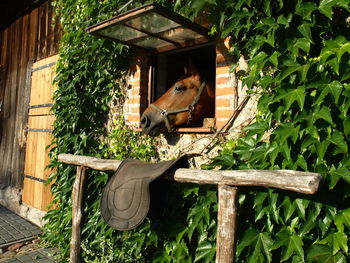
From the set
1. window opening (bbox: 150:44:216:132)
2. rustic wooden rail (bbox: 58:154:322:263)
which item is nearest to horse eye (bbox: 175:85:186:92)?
window opening (bbox: 150:44:216:132)

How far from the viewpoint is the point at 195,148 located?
10.2 ft

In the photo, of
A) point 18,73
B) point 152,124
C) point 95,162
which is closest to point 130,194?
point 95,162

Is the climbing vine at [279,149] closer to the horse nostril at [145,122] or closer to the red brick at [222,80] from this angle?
the red brick at [222,80]

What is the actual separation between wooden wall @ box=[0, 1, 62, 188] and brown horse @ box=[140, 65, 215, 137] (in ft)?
9.26

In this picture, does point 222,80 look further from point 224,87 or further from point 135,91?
point 135,91

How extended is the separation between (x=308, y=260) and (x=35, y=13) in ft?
20.5

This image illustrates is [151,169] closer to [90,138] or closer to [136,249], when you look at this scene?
[136,249]

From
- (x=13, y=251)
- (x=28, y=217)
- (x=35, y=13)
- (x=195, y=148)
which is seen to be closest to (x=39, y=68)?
(x=35, y=13)

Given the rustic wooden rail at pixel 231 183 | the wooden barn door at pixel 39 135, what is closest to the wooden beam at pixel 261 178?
the rustic wooden rail at pixel 231 183

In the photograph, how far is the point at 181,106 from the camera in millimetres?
3264

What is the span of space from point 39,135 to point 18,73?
190cm

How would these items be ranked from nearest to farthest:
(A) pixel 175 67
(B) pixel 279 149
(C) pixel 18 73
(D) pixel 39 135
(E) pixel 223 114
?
(B) pixel 279 149 < (E) pixel 223 114 < (A) pixel 175 67 < (D) pixel 39 135 < (C) pixel 18 73

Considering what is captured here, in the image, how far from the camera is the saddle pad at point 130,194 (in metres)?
2.42

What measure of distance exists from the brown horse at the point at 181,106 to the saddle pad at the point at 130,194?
1.79 ft
